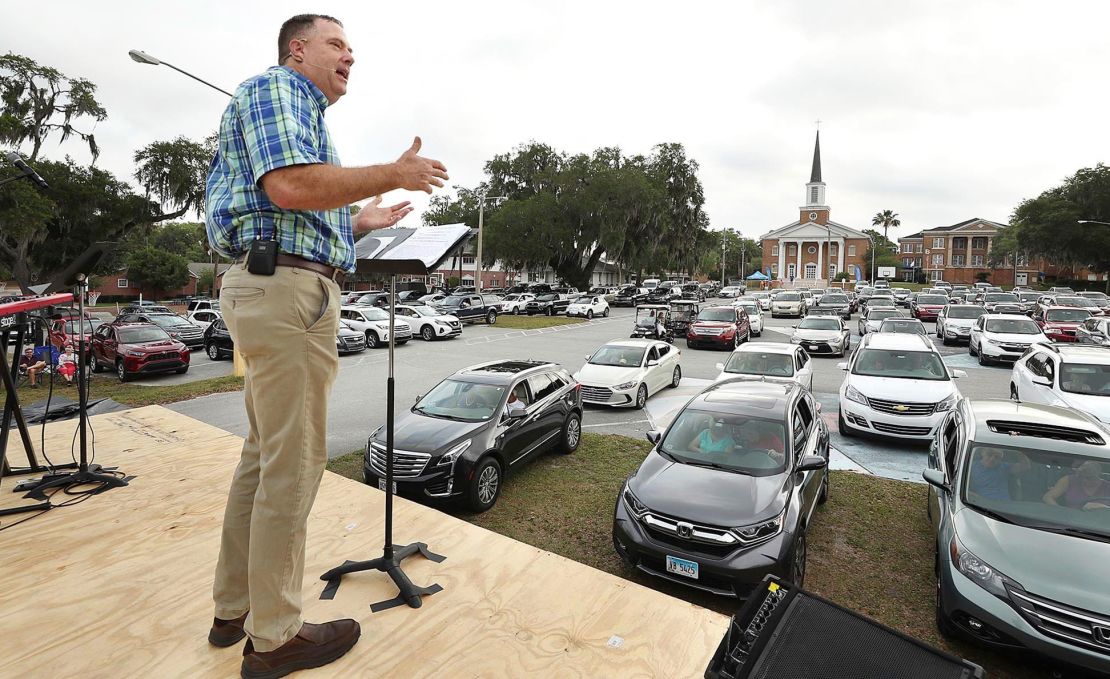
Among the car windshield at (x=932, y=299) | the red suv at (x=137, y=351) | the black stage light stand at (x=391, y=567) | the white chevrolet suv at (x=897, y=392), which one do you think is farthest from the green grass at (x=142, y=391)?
the car windshield at (x=932, y=299)

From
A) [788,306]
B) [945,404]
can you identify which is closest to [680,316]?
[788,306]

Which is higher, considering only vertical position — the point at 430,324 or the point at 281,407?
the point at 281,407

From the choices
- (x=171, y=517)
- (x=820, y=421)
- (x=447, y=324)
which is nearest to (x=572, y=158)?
(x=447, y=324)

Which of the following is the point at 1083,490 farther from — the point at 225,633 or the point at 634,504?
the point at 225,633

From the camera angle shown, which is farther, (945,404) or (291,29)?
(945,404)

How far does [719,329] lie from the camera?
72.4 ft

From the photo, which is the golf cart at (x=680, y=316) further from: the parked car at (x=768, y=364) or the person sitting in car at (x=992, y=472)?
the person sitting in car at (x=992, y=472)

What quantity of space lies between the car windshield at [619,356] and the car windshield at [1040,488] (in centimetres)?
819

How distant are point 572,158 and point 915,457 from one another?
44.7 m

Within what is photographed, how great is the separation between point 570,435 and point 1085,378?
8842 mm

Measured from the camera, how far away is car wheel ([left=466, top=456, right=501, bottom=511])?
258 inches

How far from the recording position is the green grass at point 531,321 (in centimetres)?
3137

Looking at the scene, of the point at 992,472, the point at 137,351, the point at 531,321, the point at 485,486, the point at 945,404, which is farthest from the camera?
the point at 531,321

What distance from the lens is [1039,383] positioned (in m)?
Answer: 9.98
